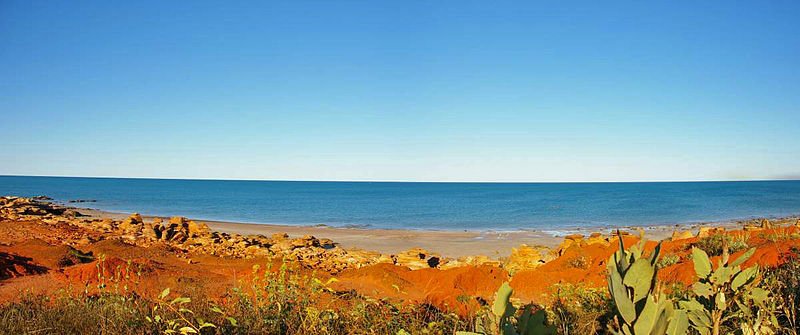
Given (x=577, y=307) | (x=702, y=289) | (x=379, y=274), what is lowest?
(x=379, y=274)

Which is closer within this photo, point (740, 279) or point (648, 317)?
point (648, 317)

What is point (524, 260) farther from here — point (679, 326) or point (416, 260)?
point (679, 326)

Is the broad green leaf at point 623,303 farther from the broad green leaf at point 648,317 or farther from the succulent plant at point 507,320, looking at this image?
the succulent plant at point 507,320

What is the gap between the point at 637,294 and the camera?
3.15 feet

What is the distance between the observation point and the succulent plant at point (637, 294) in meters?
0.94

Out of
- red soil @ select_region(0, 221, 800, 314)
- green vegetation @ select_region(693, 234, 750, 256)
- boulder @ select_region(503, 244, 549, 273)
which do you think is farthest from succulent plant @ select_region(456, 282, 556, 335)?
boulder @ select_region(503, 244, 549, 273)

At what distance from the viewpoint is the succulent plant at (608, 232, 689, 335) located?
0.94m

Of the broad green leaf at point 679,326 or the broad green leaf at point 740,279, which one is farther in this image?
the broad green leaf at point 740,279

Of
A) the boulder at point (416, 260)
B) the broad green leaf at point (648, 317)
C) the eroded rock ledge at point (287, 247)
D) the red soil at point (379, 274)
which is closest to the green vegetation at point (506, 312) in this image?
the broad green leaf at point (648, 317)

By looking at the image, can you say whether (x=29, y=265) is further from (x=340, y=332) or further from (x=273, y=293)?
Result: (x=340, y=332)

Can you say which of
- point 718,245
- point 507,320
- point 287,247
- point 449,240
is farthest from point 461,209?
point 507,320

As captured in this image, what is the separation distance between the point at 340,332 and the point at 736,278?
136 inches

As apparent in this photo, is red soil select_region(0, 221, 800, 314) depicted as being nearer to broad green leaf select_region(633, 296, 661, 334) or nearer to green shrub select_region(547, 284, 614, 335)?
green shrub select_region(547, 284, 614, 335)

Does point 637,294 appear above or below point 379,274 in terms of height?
above
